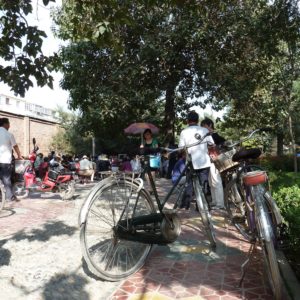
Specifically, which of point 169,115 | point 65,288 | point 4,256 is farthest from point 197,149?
point 169,115

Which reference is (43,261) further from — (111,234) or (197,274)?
(197,274)

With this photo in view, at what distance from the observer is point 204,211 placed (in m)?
4.44

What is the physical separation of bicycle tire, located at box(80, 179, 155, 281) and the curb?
137 cm

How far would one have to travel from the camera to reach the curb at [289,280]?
3336mm

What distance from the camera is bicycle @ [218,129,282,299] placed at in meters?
3.03

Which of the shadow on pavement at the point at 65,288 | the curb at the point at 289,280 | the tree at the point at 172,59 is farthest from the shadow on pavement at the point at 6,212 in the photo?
the tree at the point at 172,59

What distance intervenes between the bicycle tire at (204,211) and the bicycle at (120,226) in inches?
17.5

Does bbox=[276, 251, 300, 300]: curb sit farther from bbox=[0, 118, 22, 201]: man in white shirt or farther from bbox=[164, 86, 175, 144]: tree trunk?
bbox=[164, 86, 175, 144]: tree trunk

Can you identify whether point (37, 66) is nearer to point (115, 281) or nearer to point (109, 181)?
point (109, 181)

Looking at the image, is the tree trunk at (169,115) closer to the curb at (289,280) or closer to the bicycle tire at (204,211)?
the bicycle tire at (204,211)

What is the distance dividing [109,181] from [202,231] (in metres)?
2.26

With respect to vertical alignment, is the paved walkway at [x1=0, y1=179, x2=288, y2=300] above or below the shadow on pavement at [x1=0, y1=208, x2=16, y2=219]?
below

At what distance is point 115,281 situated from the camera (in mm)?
3736

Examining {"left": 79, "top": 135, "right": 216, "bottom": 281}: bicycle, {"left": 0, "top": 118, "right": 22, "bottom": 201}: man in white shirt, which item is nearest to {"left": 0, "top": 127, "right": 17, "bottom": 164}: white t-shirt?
{"left": 0, "top": 118, "right": 22, "bottom": 201}: man in white shirt
